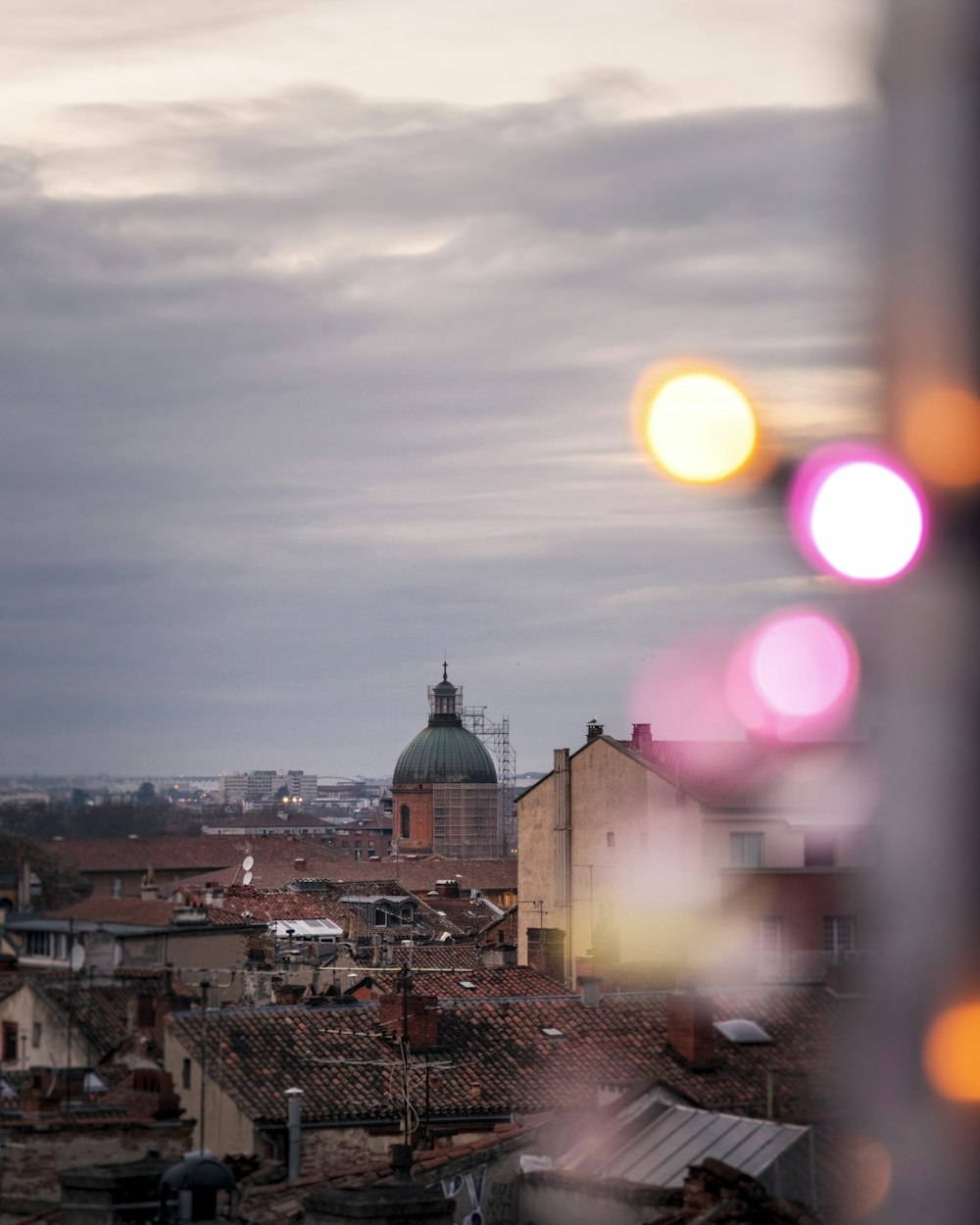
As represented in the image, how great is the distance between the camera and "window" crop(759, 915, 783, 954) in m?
16.6

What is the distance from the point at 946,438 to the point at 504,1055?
1538 centimetres

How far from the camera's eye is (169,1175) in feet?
32.4

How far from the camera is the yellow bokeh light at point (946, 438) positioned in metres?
3.65

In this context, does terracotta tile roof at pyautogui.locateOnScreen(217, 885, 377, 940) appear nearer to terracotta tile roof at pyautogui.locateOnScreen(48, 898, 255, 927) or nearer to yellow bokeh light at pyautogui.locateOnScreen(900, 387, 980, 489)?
terracotta tile roof at pyautogui.locateOnScreen(48, 898, 255, 927)

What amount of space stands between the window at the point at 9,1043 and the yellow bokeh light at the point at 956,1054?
9894 millimetres

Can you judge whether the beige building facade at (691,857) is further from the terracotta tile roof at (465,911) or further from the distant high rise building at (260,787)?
the terracotta tile roof at (465,911)

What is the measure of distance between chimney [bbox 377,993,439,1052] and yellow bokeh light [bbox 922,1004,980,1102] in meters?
14.1

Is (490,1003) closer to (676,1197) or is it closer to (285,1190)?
(285,1190)

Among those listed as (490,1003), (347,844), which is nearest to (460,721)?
(347,844)

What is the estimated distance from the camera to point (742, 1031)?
55.6 feet

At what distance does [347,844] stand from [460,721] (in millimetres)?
18724

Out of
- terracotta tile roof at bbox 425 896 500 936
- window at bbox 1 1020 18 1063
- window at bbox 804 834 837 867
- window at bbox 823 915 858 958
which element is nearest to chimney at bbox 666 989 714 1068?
window at bbox 804 834 837 867

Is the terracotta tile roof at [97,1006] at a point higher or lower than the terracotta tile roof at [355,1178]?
higher

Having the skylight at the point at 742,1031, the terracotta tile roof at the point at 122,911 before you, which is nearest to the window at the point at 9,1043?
the terracotta tile roof at the point at 122,911
